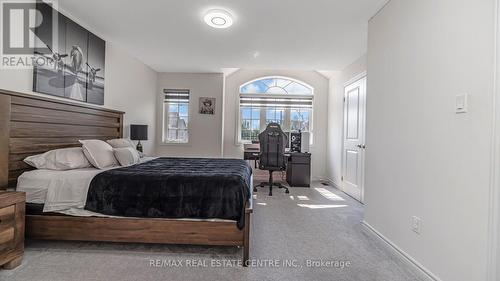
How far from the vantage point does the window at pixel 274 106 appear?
19.4ft

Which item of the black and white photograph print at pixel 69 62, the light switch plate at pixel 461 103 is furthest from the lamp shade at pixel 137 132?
the light switch plate at pixel 461 103

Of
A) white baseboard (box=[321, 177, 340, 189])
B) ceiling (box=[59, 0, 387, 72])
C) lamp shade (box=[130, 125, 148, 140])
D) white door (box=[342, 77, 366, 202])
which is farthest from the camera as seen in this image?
white baseboard (box=[321, 177, 340, 189])

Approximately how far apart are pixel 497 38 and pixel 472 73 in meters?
0.21

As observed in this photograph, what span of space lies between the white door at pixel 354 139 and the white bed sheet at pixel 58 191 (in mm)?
3673

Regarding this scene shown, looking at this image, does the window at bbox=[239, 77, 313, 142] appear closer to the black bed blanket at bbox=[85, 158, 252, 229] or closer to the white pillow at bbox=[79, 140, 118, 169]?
the white pillow at bbox=[79, 140, 118, 169]

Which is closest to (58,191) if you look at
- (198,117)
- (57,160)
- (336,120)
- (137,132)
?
(57,160)

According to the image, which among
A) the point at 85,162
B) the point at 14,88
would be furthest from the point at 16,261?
the point at 14,88

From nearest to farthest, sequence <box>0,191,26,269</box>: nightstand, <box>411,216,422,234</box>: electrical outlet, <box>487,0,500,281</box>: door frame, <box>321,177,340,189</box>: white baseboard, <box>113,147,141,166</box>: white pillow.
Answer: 1. <box>487,0,500,281</box>: door frame
2. <box>0,191,26,269</box>: nightstand
3. <box>411,216,422,234</box>: electrical outlet
4. <box>113,147,141,166</box>: white pillow
5. <box>321,177,340,189</box>: white baseboard

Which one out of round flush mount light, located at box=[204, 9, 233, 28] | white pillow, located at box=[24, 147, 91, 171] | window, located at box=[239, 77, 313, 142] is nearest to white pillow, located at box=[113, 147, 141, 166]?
white pillow, located at box=[24, 147, 91, 171]

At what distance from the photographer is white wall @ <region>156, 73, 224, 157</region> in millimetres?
5555

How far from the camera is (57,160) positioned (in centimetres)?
239

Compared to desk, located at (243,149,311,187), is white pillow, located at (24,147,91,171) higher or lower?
higher

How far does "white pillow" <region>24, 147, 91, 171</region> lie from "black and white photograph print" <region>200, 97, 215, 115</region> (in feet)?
10.6

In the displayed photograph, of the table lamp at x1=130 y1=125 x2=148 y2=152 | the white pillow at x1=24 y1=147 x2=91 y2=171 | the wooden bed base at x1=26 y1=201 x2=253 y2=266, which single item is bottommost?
the wooden bed base at x1=26 y1=201 x2=253 y2=266
